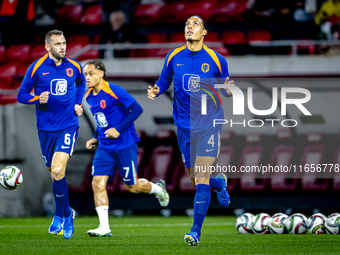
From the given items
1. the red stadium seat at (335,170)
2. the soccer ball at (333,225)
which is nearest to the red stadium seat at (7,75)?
the red stadium seat at (335,170)

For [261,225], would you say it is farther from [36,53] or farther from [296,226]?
[36,53]

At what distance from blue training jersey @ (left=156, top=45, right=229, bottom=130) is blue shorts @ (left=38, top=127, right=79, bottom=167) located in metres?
1.52

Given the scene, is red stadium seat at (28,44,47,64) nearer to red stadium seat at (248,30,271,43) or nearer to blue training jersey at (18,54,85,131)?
red stadium seat at (248,30,271,43)

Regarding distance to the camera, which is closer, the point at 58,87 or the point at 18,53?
the point at 58,87

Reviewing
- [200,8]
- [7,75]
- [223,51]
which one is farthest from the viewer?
[200,8]

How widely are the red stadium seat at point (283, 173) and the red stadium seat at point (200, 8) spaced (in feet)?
15.3

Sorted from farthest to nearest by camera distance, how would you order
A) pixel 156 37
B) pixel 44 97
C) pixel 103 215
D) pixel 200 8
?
1. pixel 200 8
2. pixel 156 37
3. pixel 103 215
4. pixel 44 97

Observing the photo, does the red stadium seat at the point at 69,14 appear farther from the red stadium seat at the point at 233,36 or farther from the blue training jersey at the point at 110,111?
the blue training jersey at the point at 110,111

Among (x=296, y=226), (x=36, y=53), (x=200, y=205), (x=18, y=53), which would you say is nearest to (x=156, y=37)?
(x=36, y=53)

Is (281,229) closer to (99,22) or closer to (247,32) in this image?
(247,32)

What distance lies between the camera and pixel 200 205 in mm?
5707

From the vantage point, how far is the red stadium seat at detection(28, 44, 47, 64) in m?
13.2

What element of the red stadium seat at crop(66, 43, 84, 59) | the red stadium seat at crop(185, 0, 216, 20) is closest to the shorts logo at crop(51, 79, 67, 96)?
the red stadium seat at crop(66, 43, 84, 59)

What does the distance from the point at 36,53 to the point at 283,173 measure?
6.14 metres
